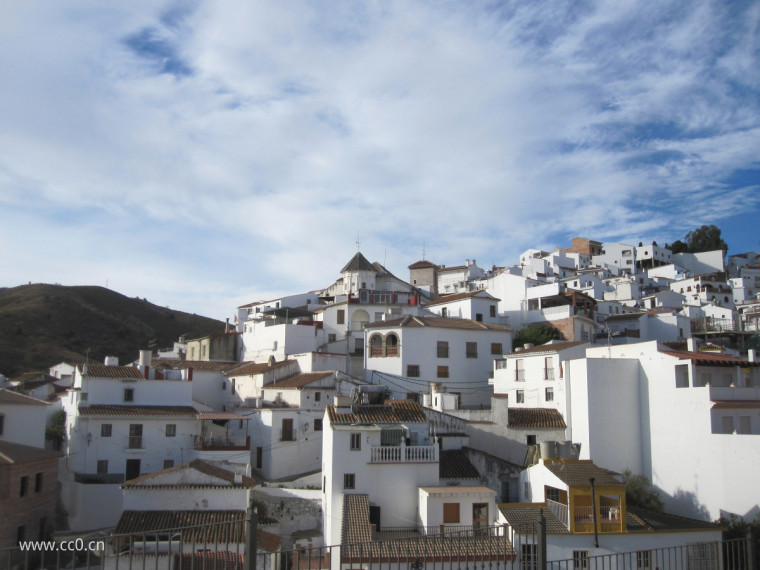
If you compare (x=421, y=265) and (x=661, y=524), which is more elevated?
(x=421, y=265)

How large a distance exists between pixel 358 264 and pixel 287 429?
23.2 meters

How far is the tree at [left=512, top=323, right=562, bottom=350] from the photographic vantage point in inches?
1544

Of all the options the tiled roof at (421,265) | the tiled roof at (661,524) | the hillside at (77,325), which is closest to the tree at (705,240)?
the tiled roof at (421,265)

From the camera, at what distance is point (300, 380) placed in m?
31.4

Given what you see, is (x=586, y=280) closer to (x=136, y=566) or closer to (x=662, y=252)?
(x=662, y=252)

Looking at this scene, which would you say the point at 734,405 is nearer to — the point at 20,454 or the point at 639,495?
the point at 639,495

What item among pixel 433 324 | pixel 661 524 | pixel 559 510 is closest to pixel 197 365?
pixel 433 324

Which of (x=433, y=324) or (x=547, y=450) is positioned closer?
(x=547, y=450)

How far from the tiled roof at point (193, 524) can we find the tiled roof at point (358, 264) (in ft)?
97.3

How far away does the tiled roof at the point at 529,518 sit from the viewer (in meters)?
18.0

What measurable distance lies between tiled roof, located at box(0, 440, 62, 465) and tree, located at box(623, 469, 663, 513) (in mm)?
20222

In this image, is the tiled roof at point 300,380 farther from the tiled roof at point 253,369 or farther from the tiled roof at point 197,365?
the tiled roof at point 197,365

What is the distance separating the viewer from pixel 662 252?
79.1 meters

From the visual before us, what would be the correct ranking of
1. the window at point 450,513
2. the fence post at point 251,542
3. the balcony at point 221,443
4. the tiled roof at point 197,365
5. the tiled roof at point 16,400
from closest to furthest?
the fence post at point 251,542, the window at point 450,513, the tiled roof at point 16,400, the balcony at point 221,443, the tiled roof at point 197,365
